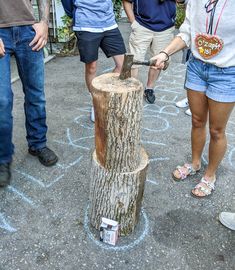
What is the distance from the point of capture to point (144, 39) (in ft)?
13.2

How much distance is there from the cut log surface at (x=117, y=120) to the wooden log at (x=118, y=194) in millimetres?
46

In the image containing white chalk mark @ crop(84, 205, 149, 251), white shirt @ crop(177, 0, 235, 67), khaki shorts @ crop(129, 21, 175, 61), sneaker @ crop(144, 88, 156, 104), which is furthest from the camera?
sneaker @ crop(144, 88, 156, 104)

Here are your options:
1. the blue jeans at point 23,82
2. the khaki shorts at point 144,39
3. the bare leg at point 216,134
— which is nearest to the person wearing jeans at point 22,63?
the blue jeans at point 23,82

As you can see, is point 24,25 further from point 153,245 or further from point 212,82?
point 153,245

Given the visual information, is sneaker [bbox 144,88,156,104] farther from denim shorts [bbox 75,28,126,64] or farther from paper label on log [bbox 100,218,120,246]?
paper label on log [bbox 100,218,120,246]

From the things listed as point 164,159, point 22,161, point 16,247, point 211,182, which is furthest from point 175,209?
point 22,161

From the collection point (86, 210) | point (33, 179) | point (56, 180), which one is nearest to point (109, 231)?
point (86, 210)

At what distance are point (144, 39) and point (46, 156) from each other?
198cm

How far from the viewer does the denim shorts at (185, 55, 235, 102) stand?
7.33ft

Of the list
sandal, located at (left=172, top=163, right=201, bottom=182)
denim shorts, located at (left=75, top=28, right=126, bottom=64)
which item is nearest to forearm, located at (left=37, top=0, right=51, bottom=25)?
denim shorts, located at (left=75, top=28, right=126, bottom=64)

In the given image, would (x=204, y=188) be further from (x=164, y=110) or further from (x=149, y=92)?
(x=149, y=92)

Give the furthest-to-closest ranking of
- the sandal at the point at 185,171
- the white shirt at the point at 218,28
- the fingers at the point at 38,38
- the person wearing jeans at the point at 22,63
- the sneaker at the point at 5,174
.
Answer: the sandal at the point at 185,171
the sneaker at the point at 5,174
the fingers at the point at 38,38
the person wearing jeans at the point at 22,63
the white shirt at the point at 218,28

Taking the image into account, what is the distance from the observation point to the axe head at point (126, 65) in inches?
76.2

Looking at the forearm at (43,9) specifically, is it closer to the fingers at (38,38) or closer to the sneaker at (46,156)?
the fingers at (38,38)
